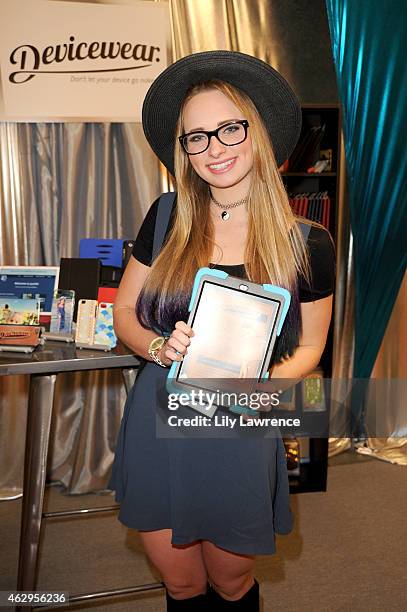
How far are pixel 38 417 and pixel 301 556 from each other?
1362mm

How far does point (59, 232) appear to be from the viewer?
374cm

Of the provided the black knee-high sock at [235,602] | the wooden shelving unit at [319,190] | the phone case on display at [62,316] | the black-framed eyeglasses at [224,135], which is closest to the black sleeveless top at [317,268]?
the black-framed eyeglasses at [224,135]

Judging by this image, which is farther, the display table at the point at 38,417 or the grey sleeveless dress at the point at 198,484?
the display table at the point at 38,417

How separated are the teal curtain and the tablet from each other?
2373 mm

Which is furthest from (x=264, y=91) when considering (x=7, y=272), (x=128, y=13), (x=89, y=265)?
(x=128, y=13)

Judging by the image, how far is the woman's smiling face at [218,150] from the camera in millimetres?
1667

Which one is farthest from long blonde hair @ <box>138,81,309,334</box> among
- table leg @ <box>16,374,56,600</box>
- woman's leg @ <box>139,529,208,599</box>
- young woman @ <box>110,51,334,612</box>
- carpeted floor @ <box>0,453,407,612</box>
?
carpeted floor @ <box>0,453,407,612</box>

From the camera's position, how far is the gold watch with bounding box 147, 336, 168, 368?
172 centimetres

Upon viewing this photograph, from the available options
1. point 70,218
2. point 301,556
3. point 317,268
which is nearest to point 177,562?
point 317,268

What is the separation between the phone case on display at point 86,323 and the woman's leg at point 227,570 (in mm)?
912

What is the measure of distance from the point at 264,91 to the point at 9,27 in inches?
81.1

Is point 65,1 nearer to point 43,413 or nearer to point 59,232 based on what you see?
→ point 59,232

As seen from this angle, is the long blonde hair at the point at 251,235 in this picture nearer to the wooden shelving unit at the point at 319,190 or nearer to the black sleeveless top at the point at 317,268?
the black sleeveless top at the point at 317,268

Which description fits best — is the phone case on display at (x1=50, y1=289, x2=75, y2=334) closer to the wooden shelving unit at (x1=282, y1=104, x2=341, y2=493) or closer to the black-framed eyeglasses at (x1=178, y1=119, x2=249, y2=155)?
the black-framed eyeglasses at (x1=178, y1=119, x2=249, y2=155)
